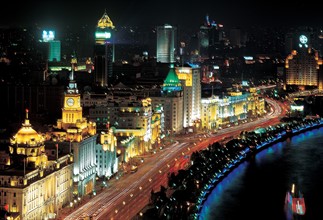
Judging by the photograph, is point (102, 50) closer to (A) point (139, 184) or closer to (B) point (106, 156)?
(B) point (106, 156)

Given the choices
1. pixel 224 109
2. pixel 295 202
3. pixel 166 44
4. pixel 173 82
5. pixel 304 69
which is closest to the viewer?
pixel 295 202

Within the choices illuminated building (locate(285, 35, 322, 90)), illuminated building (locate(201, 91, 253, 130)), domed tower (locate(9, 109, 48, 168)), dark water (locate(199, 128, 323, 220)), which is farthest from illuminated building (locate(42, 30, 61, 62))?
domed tower (locate(9, 109, 48, 168))

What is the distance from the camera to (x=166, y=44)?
55.0m

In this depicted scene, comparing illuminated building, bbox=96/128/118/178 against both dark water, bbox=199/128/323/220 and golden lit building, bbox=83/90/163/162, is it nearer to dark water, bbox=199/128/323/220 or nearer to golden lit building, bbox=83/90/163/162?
golden lit building, bbox=83/90/163/162

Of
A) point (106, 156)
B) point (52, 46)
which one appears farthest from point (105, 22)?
point (106, 156)

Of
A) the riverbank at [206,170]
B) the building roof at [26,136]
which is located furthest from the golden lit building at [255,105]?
the building roof at [26,136]

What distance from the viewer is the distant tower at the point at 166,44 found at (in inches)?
2164

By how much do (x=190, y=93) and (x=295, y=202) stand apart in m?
14.9

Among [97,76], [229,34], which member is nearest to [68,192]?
[97,76]

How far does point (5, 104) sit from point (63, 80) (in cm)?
410

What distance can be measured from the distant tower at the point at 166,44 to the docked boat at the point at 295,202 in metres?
34.0

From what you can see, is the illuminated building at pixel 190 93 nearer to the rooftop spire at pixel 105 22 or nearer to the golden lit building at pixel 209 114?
the golden lit building at pixel 209 114

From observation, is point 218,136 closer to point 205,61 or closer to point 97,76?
point 97,76

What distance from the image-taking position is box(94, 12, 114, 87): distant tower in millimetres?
41938
